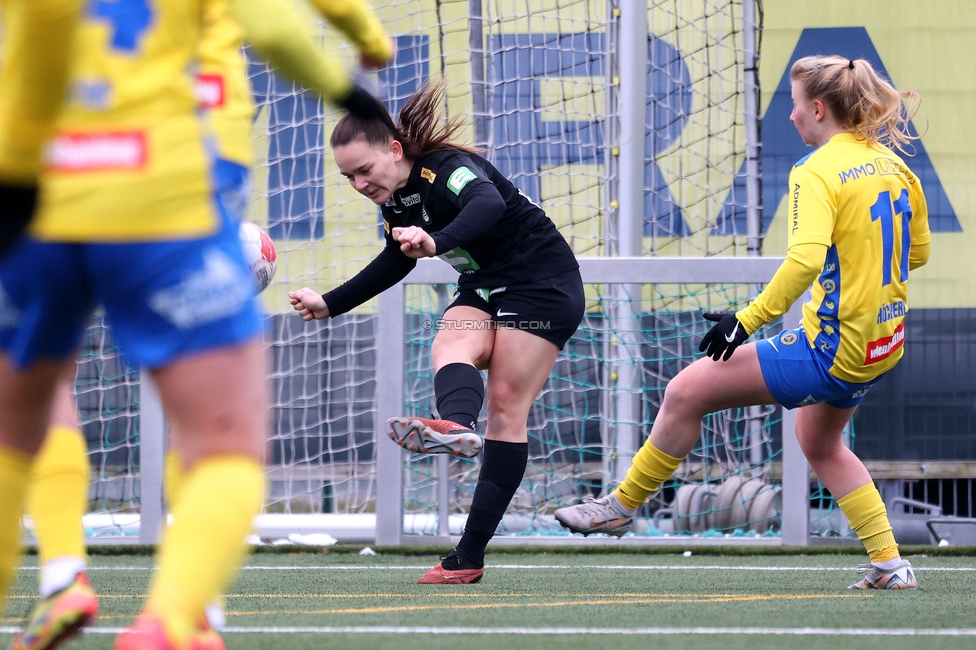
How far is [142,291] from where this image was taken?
1632 millimetres

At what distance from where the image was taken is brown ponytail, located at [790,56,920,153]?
394 cm

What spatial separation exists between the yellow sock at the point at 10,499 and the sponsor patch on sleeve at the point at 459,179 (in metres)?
2.34

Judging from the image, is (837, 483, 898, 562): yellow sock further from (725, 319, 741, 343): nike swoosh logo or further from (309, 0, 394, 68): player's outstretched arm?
(309, 0, 394, 68): player's outstretched arm

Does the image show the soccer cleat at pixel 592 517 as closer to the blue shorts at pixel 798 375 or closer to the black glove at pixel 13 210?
the blue shorts at pixel 798 375

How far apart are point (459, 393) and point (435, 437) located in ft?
1.28

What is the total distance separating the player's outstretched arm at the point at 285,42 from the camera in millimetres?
1907

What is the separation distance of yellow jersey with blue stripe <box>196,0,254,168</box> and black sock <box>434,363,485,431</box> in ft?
5.08

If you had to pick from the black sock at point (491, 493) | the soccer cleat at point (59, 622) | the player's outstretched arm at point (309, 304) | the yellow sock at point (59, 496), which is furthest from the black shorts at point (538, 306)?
the soccer cleat at point (59, 622)

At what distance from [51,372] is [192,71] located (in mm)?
488

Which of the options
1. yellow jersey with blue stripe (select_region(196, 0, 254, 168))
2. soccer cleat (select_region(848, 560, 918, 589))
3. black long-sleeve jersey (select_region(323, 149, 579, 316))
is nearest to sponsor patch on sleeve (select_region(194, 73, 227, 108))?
yellow jersey with blue stripe (select_region(196, 0, 254, 168))

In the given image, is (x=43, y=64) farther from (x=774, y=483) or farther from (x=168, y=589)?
(x=774, y=483)

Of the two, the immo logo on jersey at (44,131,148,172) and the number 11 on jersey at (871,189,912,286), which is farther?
the number 11 on jersey at (871,189,912,286)

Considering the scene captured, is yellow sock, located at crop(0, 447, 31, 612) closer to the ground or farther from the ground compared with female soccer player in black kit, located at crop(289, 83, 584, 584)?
closer to the ground

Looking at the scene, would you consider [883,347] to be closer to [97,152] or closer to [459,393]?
[459,393]
